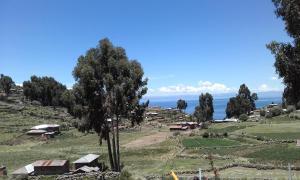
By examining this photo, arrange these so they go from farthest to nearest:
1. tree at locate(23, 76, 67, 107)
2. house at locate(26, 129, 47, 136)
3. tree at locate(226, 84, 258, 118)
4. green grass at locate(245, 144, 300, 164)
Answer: tree at locate(23, 76, 67, 107)
tree at locate(226, 84, 258, 118)
house at locate(26, 129, 47, 136)
green grass at locate(245, 144, 300, 164)

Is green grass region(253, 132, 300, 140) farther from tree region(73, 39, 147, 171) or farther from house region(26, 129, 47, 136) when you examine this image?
house region(26, 129, 47, 136)

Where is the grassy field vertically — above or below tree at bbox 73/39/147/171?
below

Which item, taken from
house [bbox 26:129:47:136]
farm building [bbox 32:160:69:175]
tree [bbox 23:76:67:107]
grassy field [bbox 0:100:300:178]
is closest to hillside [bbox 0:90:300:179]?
grassy field [bbox 0:100:300:178]

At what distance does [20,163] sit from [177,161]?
79.8ft

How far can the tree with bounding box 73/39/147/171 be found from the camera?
1898 inches

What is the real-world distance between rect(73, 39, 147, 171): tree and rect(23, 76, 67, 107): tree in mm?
139939

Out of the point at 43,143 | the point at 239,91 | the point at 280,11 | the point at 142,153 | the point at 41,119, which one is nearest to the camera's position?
the point at 280,11

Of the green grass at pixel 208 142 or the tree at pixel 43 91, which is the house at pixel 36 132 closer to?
the green grass at pixel 208 142

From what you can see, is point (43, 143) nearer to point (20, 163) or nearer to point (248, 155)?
point (20, 163)

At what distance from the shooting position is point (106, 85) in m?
48.3

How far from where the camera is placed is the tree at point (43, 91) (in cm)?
18838

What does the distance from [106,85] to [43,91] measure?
149 m

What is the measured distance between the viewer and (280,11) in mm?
24250

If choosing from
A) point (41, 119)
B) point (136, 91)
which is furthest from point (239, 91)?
point (136, 91)
